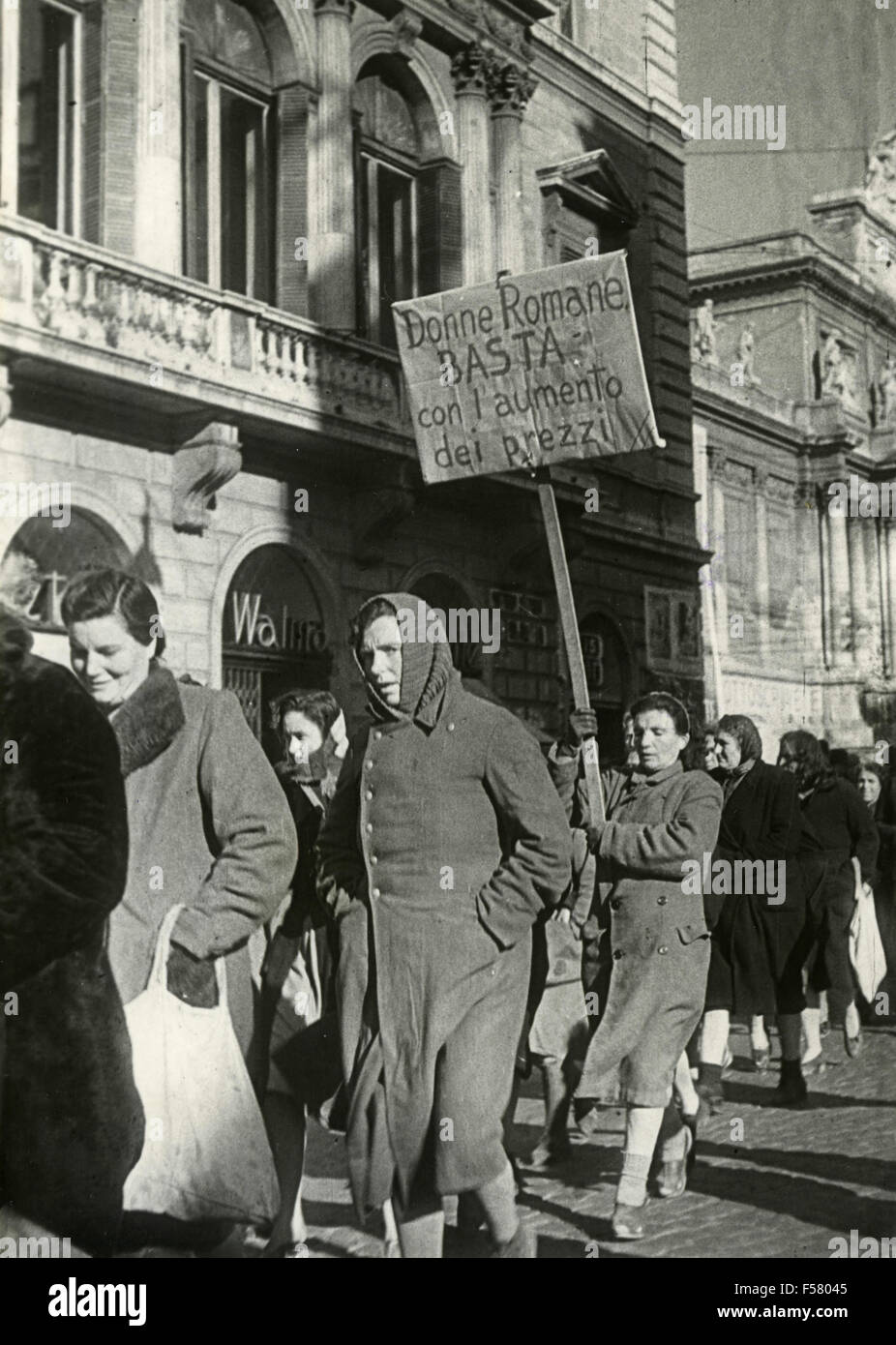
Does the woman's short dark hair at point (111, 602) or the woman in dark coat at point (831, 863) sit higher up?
the woman's short dark hair at point (111, 602)

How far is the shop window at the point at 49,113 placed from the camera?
10.5 meters

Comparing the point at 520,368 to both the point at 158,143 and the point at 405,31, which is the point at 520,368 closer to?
the point at 158,143

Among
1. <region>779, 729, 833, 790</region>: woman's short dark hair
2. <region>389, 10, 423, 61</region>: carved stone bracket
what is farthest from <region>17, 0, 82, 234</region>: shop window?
<region>779, 729, 833, 790</region>: woman's short dark hair

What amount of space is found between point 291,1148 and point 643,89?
43.8ft

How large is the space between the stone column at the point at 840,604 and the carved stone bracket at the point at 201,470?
3.90 metres

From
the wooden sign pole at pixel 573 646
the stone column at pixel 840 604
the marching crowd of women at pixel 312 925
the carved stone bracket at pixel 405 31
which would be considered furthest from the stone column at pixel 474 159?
the marching crowd of women at pixel 312 925

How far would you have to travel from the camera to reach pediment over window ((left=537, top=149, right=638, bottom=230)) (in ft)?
50.8

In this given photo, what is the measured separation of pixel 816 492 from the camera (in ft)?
37.8

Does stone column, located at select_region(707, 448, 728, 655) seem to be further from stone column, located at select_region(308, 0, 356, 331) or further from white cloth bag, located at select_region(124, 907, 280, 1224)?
white cloth bag, located at select_region(124, 907, 280, 1224)

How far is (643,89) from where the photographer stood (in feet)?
53.4

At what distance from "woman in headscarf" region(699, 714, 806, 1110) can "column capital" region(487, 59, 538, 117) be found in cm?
842

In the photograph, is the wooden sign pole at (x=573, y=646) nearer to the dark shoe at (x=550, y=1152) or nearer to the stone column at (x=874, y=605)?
the dark shoe at (x=550, y=1152)

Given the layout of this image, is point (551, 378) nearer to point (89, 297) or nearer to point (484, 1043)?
point (89, 297)
